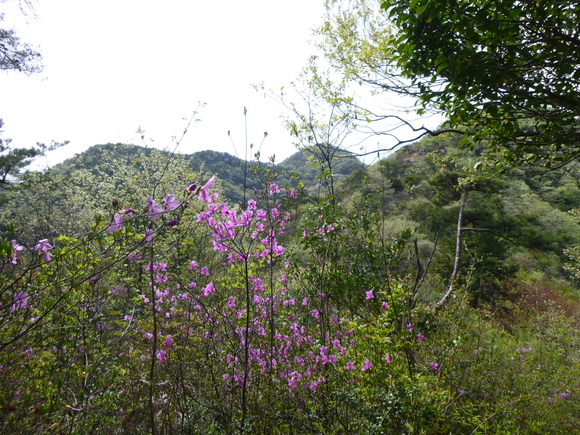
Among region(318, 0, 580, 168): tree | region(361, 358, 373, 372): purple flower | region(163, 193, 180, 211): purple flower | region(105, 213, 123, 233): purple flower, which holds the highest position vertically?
region(318, 0, 580, 168): tree

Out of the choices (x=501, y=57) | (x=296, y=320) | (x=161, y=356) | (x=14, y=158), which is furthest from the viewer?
(x=14, y=158)

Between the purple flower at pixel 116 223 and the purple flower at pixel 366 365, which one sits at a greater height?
the purple flower at pixel 116 223

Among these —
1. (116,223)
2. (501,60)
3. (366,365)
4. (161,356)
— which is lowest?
(161,356)

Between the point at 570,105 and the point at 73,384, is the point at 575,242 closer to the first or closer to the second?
the point at 570,105

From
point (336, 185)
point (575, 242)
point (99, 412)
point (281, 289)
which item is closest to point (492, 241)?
point (575, 242)

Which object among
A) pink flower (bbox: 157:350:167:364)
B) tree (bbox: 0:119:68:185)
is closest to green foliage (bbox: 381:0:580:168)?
pink flower (bbox: 157:350:167:364)

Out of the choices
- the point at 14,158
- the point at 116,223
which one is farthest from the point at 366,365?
the point at 14,158

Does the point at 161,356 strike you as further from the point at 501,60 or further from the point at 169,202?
the point at 501,60

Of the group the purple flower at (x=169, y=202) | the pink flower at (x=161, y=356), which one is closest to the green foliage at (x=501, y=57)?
the purple flower at (x=169, y=202)

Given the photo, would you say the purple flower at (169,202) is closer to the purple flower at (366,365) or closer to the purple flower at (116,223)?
the purple flower at (116,223)

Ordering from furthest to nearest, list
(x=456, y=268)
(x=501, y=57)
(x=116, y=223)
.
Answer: (x=456, y=268) < (x=501, y=57) < (x=116, y=223)

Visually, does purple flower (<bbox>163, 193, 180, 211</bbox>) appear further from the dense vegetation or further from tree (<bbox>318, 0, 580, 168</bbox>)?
tree (<bbox>318, 0, 580, 168</bbox>)

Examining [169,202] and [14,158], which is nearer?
[169,202]

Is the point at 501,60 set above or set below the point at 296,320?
above
